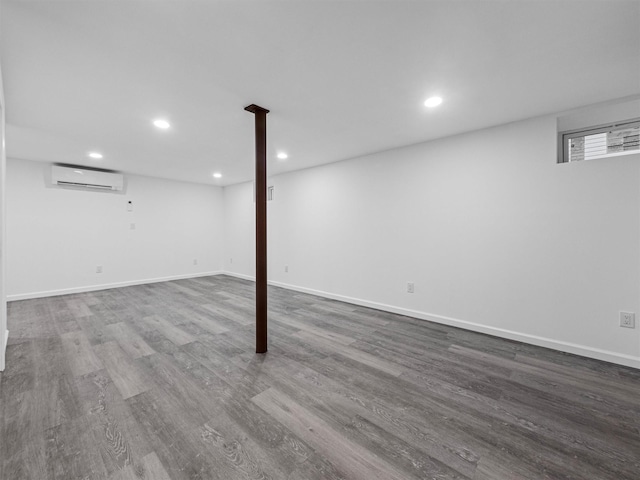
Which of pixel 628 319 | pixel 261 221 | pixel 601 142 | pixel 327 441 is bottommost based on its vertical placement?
pixel 327 441

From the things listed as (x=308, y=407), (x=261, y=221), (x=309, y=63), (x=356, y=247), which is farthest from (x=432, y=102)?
(x=308, y=407)

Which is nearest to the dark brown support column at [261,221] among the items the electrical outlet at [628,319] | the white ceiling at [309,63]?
the white ceiling at [309,63]

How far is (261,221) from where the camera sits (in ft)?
8.63

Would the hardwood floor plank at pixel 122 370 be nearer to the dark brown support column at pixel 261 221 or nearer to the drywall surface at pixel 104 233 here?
the dark brown support column at pixel 261 221

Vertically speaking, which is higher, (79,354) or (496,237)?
(496,237)

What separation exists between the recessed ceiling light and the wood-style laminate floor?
2387 mm

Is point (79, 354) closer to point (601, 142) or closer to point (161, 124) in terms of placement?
point (161, 124)

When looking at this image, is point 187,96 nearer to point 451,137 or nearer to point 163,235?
point 451,137

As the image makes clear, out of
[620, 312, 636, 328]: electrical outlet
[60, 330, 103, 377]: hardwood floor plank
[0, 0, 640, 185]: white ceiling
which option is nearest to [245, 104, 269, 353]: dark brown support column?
[0, 0, 640, 185]: white ceiling

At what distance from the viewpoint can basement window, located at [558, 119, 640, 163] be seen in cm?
246

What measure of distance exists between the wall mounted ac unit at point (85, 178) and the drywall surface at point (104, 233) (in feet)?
0.51

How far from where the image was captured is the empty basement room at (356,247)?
4.71ft

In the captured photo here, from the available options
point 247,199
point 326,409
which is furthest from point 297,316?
point 247,199

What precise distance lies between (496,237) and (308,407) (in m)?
2.67
